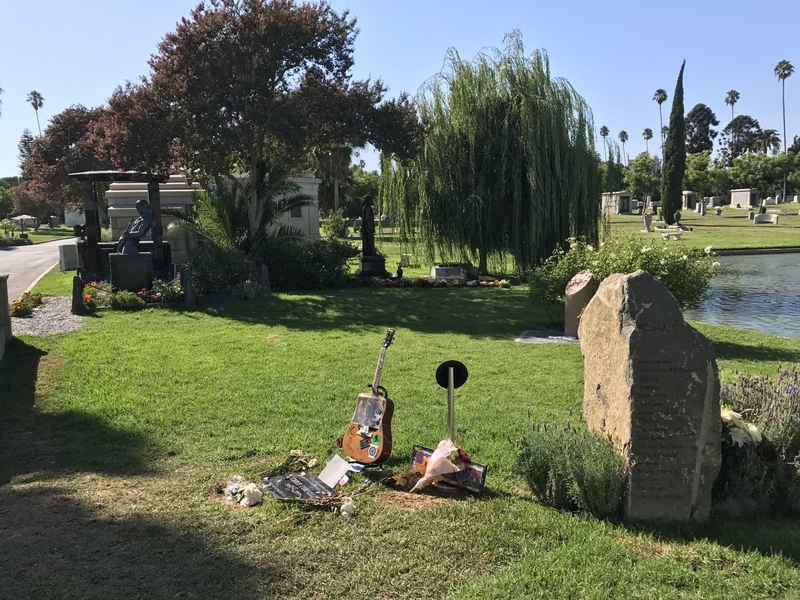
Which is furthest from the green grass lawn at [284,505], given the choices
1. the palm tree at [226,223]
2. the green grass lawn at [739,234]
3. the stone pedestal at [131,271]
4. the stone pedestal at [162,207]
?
→ the green grass lawn at [739,234]

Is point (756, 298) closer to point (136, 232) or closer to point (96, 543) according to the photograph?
point (136, 232)

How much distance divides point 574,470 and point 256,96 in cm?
1360

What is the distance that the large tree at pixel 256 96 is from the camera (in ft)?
49.7

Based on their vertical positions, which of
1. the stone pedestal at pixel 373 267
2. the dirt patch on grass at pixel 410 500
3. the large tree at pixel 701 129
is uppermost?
the large tree at pixel 701 129

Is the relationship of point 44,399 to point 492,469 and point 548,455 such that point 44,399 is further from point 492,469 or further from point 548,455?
point 548,455

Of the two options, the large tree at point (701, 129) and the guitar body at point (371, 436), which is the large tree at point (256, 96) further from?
the large tree at point (701, 129)

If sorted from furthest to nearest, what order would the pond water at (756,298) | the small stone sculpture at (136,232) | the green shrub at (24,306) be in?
the small stone sculpture at (136,232) < the pond water at (756,298) < the green shrub at (24,306)

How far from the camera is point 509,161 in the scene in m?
18.2

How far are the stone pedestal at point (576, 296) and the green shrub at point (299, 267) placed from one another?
7.93m

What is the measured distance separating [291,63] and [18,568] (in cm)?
1501

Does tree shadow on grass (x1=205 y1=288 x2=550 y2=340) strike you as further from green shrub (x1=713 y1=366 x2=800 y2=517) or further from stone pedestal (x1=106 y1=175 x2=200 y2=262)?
green shrub (x1=713 y1=366 x2=800 y2=517)

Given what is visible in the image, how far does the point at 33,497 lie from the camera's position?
4.31 m

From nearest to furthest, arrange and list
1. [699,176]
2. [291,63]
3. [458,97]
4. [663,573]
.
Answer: [663,573], [291,63], [458,97], [699,176]

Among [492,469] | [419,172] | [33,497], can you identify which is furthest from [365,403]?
[419,172]
